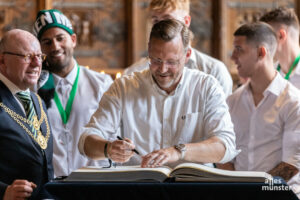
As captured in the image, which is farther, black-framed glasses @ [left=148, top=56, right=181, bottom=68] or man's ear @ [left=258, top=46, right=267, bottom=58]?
man's ear @ [left=258, top=46, right=267, bottom=58]

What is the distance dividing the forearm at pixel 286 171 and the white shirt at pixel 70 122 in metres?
1.26

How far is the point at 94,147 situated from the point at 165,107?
51 cm

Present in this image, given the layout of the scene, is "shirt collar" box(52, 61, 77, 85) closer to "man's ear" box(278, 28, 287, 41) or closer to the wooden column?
"man's ear" box(278, 28, 287, 41)

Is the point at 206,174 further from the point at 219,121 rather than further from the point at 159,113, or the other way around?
the point at 159,113

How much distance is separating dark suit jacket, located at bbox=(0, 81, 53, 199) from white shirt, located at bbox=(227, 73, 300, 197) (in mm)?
1421

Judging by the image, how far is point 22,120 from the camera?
117 inches

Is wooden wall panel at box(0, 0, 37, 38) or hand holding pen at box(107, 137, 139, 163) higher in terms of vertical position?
wooden wall panel at box(0, 0, 37, 38)

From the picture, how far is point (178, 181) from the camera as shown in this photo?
7.76 feet

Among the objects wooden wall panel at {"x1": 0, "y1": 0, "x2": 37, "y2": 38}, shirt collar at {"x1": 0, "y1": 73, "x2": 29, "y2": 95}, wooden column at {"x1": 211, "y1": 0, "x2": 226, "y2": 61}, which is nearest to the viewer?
shirt collar at {"x1": 0, "y1": 73, "x2": 29, "y2": 95}

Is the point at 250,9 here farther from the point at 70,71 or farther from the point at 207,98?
the point at 207,98

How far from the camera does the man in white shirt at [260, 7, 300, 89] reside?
4.64 m

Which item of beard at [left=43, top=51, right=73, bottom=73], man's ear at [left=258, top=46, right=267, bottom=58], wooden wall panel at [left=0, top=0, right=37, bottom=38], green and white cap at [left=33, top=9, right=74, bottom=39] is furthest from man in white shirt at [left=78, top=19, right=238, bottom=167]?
wooden wall panel at [left=0, top=0, right=37, bottom=38]

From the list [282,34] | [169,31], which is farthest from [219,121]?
[282,34]

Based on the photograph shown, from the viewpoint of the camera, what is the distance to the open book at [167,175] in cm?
236
